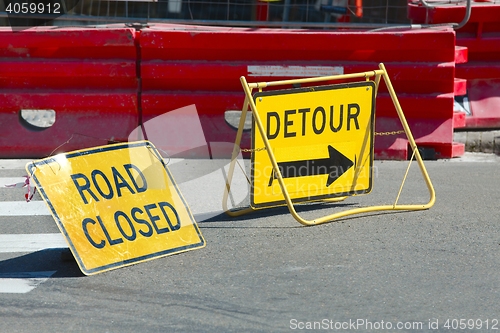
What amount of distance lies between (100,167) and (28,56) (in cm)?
339

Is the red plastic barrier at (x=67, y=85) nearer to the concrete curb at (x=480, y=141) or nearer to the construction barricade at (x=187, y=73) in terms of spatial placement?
the construction barricade at (x=187, y=73)

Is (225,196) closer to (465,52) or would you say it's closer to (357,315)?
(357,315)

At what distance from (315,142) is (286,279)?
1.68m

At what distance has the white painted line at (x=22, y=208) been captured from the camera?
263 inches

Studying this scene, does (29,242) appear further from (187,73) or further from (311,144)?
(187,73)

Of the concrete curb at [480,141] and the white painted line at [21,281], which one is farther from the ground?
the concrete curb at [480,141]

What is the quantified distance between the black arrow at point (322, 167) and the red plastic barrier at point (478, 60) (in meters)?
3.24

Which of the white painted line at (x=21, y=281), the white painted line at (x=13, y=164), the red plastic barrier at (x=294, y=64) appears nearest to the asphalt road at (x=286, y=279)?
the white painted line at (x=21, y=281)

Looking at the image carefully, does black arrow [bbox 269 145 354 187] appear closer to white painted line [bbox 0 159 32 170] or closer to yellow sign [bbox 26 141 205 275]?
yellow sign [bbox 26 141 205 275]

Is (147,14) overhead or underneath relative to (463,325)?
overhead

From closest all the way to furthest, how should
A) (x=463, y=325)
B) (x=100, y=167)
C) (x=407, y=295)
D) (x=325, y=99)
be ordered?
(x=463, y=325) → (x=407, y=295) → (x=100, y=167) → (x=325, y=99)

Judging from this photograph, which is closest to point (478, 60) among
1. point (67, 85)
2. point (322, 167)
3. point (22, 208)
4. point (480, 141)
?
point (480, 141)

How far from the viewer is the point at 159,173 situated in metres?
5.77

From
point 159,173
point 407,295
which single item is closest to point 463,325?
point 407,295
